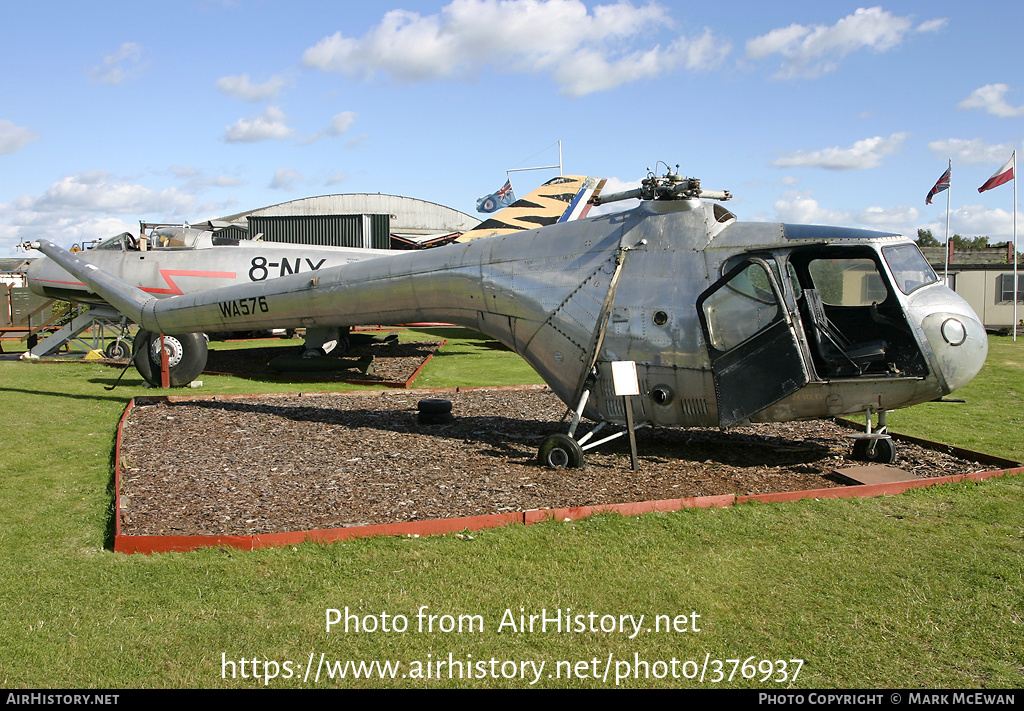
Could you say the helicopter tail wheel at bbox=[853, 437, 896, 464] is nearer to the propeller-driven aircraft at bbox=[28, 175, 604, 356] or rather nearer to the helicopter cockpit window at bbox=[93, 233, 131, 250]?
the propeller-driven aircraft at bbox=[28, 175, 604, 356]

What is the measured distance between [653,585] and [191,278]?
1806 cm

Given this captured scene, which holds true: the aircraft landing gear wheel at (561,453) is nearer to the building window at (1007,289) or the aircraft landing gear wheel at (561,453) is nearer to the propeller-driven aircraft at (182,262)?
the propeller-driven aircraft at (182,262)

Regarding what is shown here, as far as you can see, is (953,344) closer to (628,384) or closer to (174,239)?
(628,384)

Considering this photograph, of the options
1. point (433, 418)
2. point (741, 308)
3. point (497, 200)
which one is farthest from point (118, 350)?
point (497, 200)

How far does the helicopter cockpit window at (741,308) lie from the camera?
26.1 ft

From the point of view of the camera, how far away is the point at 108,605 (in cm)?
495

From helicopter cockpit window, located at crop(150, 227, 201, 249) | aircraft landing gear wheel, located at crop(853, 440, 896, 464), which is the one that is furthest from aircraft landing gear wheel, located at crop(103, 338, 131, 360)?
aircraft landing gear wheel, located at crop(853, 440, 896, 464)

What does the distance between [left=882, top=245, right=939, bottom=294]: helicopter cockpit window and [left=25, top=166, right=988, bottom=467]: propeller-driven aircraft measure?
0.05 feet

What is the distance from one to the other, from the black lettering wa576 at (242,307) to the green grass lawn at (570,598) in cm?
493

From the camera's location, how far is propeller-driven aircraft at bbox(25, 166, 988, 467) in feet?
25.6

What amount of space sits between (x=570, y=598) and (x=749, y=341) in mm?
4095

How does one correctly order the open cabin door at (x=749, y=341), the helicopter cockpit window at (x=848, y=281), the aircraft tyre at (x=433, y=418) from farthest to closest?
the aircraft tyre at (x=433, y=418) < the helicopter cockpit window at (x=848, y=281) < the open cabin door at (x=749, y=341)

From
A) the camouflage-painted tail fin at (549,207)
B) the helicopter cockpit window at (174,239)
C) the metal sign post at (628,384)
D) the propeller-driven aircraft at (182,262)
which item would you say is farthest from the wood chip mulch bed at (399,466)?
the camouflage-painted tail fin at (549,207)

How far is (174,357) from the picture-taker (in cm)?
1542
